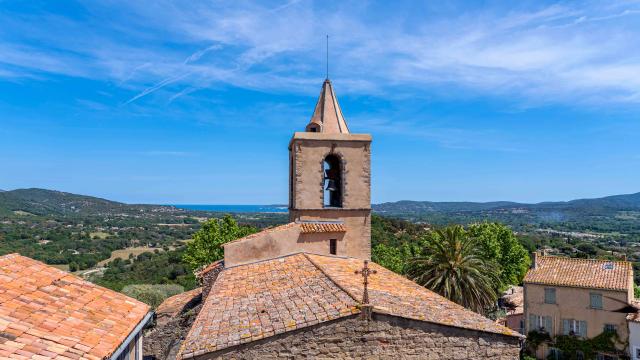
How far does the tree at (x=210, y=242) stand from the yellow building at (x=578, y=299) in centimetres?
2428

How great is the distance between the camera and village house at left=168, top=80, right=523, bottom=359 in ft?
29.1

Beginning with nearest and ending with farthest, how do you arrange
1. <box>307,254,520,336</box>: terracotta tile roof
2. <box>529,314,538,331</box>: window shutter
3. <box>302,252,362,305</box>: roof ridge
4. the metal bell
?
<box>307,254,520,336</box>: terracotta tile roof → <box>302,252,362,305</box>: roof ridge → the metal bell → <box>529,314,538,331</box>: window shutter

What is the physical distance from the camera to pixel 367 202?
1784 centimetres

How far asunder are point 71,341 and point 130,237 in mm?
124491

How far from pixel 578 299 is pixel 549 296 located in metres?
1.84

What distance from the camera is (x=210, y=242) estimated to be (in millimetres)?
39062

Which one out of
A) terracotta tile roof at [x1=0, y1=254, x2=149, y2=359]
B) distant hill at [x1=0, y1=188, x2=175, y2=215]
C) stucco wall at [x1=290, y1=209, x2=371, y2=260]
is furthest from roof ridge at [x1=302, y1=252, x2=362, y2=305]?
distant hill at [x1=0, y1=188, x2=175, y2=215]

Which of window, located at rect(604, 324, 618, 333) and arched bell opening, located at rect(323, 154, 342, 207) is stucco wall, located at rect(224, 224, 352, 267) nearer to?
arched bell opening, located at rect(323, 154, 342, 207)

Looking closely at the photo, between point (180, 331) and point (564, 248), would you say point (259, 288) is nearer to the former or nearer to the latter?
point (180, 331)

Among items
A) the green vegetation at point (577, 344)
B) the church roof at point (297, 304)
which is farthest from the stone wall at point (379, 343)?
the green vegetation at point (577, 344)

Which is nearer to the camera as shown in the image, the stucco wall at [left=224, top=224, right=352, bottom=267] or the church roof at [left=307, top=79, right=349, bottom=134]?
the stucco wall at [left=224, top=224, right=352, bottom=267]

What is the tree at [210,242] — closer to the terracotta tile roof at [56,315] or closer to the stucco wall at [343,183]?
the stucco wall at [343,183]

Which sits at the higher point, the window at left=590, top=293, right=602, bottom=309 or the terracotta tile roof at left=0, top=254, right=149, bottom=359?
the terracotta tile roof at left=0, top=254, right=149, bottom=359

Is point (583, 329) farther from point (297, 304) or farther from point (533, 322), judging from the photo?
point (297, 304)
